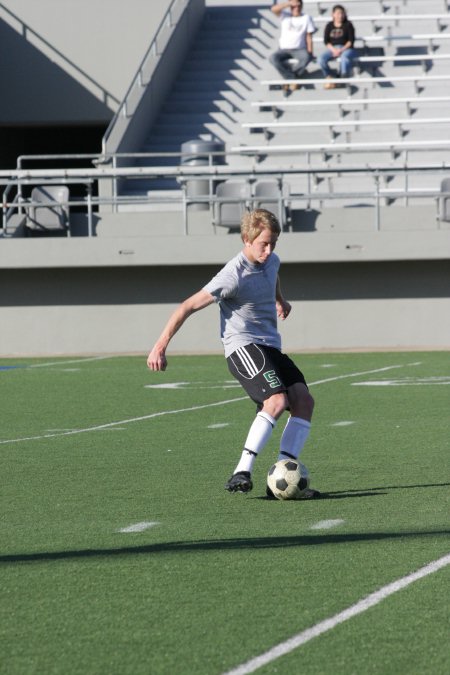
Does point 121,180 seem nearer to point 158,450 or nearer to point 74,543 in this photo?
point 158,450

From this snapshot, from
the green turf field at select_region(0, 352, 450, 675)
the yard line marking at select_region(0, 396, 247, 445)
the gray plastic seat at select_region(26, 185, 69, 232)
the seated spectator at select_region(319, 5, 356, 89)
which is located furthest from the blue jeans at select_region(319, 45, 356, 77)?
the green turf field at select_region(0, 352, 450, 675)

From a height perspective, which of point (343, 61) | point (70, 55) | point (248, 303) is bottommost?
point (248, 303)

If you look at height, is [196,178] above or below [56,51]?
below

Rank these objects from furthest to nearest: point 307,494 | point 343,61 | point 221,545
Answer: point 343,61
point 307,494
point 221,545

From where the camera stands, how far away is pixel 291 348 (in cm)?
2422

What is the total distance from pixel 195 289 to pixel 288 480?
16860 millimetres

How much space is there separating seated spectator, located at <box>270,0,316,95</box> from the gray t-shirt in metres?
22.1

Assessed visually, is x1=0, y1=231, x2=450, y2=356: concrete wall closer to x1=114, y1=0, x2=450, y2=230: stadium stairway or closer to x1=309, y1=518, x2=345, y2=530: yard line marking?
x1=114, y1=0, x2=450, y2=230: stadium stairway

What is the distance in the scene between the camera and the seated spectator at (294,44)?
29609 millimetres

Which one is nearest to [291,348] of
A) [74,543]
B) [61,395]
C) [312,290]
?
[312,290]

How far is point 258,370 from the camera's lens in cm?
811

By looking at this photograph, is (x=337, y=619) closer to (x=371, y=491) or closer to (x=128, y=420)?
(x=371, y=491)

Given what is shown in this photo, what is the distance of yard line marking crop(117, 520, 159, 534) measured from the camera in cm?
692

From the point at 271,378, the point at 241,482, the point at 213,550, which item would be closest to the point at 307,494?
the point at 241,482
